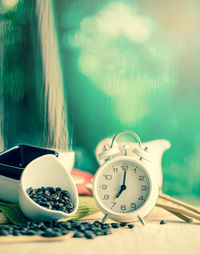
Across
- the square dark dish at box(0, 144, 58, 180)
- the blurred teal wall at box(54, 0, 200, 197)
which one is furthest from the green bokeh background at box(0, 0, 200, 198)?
the square dark dish at box(0, 144, 58, 180)

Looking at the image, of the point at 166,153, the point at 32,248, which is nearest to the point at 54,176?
the point at 32,248

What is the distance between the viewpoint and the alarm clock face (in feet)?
4.11

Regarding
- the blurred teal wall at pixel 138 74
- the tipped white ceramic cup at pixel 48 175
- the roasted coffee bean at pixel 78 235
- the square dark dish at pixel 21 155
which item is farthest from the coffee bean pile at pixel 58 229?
the blurred teal wall at pixel 138 74

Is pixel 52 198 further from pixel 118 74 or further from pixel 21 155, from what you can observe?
pixel 118 74

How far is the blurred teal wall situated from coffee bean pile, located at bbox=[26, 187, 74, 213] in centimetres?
62

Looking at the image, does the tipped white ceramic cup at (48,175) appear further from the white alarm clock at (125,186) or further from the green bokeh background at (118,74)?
the green bokeh background at (118,74)

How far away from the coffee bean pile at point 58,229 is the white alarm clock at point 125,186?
0.06 metres

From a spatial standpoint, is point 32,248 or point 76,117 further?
point 76,117

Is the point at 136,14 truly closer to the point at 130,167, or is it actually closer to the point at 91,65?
the point at 91,65

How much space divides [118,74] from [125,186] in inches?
29.9

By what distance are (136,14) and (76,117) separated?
632 millimetres

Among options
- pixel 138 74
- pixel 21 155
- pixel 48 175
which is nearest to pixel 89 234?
pixel 48 175

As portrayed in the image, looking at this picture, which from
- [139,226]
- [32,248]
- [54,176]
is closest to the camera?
[32,248]

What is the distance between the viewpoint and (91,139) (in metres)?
1.89
